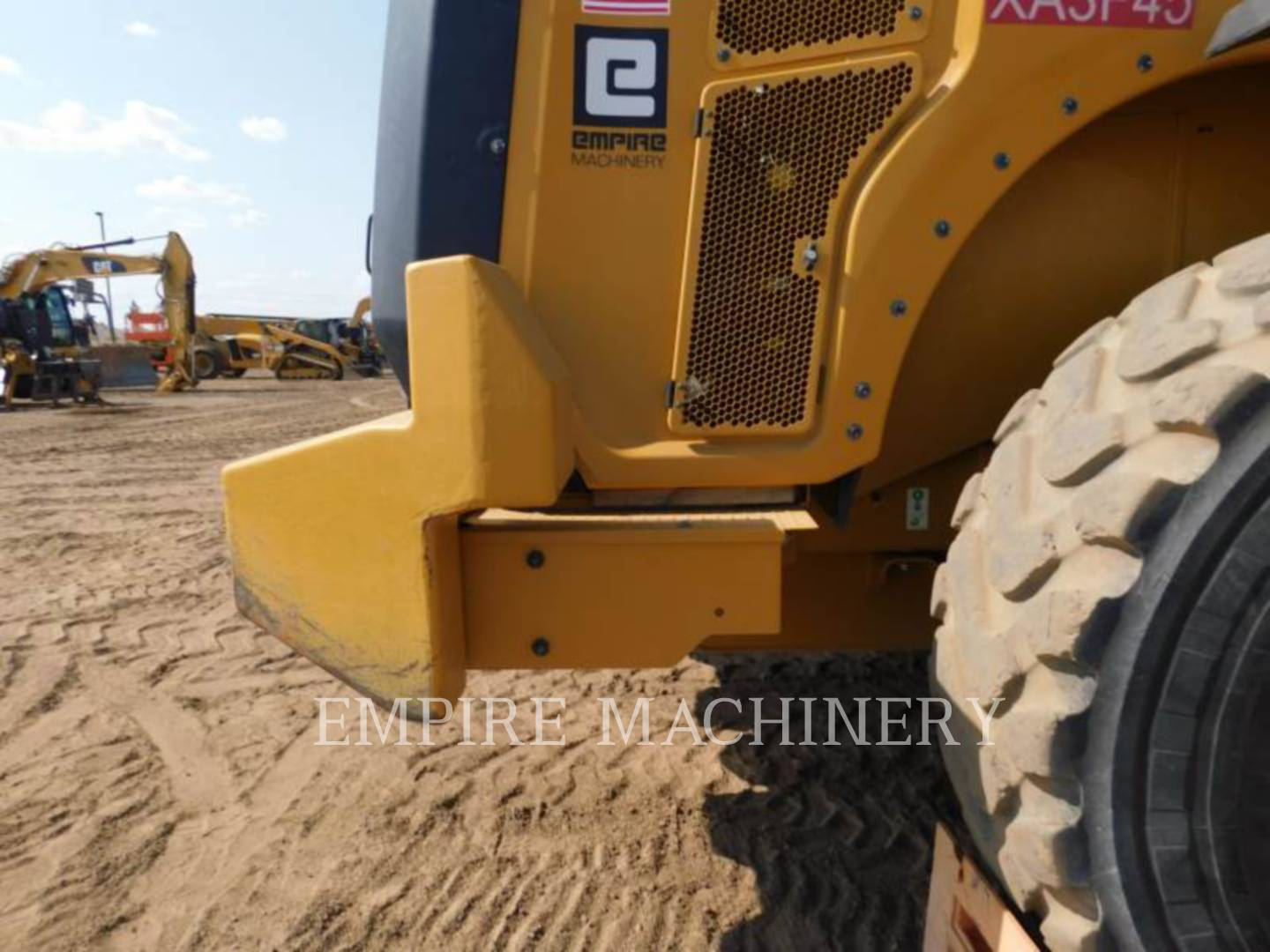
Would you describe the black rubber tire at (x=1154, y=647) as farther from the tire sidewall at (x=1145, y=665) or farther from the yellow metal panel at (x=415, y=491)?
the yellow metal panel at (x=415, y=491)

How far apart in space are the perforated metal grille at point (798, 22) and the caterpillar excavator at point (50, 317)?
833 inches

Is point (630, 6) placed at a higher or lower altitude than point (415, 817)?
higher

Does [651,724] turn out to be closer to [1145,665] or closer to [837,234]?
[837,234]

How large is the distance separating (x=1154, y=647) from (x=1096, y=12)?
1.28 m

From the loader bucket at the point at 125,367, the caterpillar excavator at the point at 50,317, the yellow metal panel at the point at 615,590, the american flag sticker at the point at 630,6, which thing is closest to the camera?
the american flag sticker at the point at 630,6

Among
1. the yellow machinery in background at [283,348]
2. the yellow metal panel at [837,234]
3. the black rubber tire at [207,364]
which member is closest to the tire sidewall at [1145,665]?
the yellow metal panel at [837,234]

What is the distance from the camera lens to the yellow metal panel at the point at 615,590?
6.81ft

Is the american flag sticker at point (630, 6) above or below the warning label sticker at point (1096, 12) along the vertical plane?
below

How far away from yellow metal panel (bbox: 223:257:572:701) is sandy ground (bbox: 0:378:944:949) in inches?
38.9

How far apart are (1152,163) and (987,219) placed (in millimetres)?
386

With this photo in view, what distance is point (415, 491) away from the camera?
1.90 meters

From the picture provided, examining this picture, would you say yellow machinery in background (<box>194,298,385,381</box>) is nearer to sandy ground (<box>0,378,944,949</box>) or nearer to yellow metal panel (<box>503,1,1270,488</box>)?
sandy ground (<box>0,378,944,949</box>)

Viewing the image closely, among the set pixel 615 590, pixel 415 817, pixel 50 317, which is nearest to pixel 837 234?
pixel 615 590

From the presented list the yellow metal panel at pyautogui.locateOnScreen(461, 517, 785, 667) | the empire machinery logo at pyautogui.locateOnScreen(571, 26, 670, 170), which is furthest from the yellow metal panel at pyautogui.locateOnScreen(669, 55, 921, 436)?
the yellow metal panel at pyautogui.locateOnScreen(461, 517, 785, 667)
